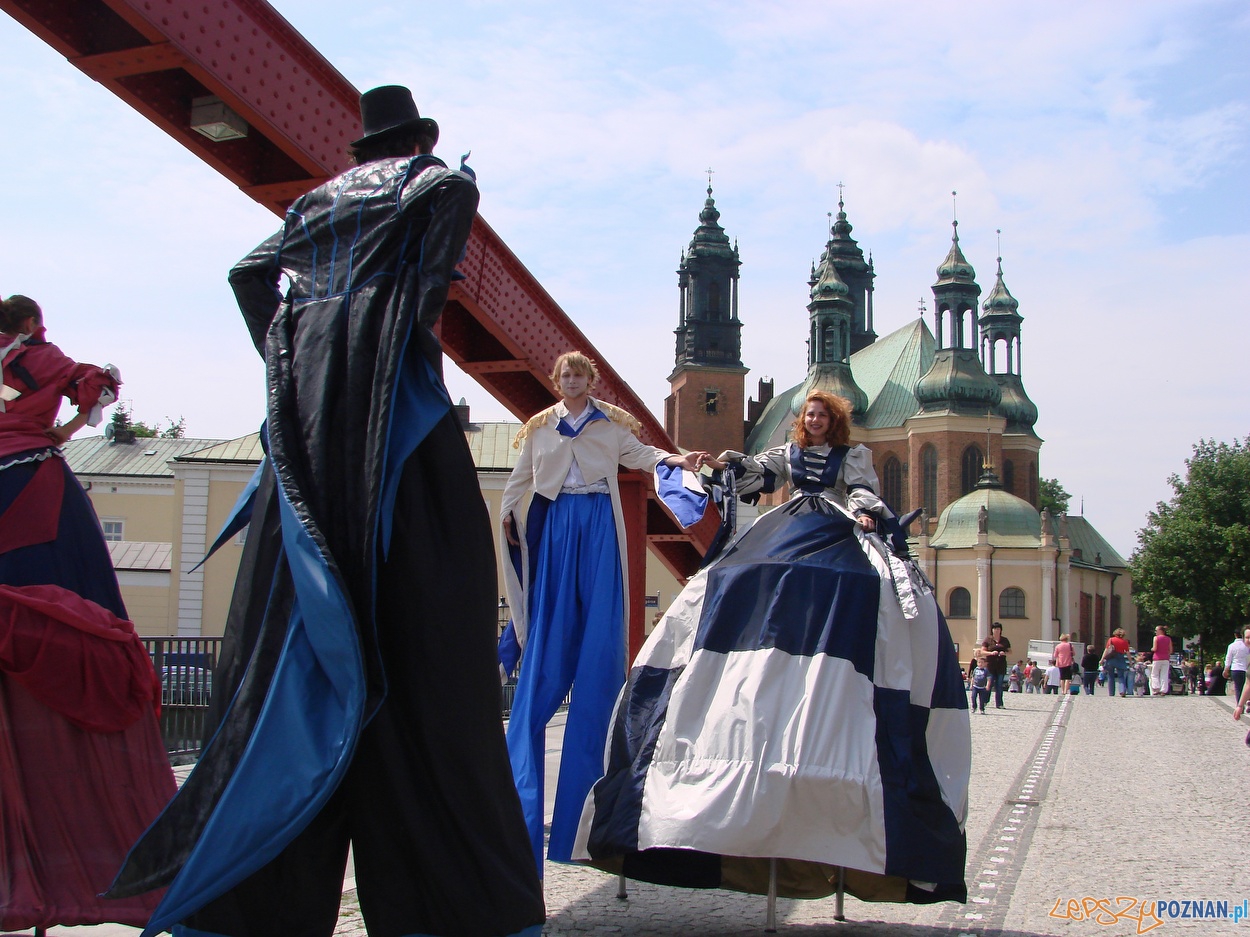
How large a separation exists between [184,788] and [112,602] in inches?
58.3

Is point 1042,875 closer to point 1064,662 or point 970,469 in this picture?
point 1064,662

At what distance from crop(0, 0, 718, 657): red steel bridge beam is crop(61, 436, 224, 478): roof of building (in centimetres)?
4185

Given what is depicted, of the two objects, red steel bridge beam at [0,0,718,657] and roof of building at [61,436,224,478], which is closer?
red steel bridge beam at [0,0,718,657]

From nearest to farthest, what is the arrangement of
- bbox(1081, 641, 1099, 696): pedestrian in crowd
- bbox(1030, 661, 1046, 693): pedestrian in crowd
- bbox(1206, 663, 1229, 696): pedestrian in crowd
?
1. bbox(1206, 663, 1229, 696): pedestrian in crowd
2. bbox(1081, 641, 1099, 696): pedestrian in crowd
3. bbox(1030, 661, 1046, 693): pedestrian in crowd

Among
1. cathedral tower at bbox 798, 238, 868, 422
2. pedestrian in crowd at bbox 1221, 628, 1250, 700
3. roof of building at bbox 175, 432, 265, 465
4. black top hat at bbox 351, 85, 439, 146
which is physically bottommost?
pedestrian in crowd at bbox 1221, 628, 1250, 700

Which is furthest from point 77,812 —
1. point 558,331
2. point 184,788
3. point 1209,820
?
point 1209,820

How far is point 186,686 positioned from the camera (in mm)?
10242

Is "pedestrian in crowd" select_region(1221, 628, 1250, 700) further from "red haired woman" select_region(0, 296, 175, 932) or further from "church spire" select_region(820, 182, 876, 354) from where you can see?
"church spire" select_region(820, 182, 876, 354)

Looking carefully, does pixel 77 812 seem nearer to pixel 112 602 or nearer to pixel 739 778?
pixel 112 602

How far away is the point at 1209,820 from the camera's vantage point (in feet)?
22.0

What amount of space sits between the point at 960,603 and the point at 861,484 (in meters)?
61.2

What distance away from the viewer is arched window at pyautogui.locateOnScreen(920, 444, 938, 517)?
71.5 meters

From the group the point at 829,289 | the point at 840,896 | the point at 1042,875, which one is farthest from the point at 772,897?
the point at 829,289

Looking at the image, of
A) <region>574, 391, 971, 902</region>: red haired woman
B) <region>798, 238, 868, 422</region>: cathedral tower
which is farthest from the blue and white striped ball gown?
<region>798, 238, 868, 422</region>: cathedral tower
